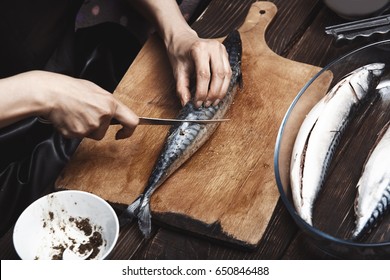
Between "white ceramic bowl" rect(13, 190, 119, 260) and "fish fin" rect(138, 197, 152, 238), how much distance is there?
Result: 0.12 m

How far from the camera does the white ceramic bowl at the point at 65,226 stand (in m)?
1.79

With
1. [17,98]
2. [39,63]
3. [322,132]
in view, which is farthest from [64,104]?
[322,132]

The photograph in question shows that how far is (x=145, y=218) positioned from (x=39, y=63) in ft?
2.69

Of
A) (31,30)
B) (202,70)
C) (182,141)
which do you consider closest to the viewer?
(182,141)

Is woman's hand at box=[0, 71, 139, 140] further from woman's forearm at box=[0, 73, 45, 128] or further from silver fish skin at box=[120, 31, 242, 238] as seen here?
silver fish skin at box=[120, 31, 242, 238]

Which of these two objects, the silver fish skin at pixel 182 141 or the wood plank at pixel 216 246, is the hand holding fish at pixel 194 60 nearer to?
the silver fish skin at pixel 182 141

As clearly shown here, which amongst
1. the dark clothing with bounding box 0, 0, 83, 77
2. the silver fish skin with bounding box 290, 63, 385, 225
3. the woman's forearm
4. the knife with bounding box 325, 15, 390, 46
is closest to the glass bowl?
the silver fish skin with bounding box 290, 63, 385, 225

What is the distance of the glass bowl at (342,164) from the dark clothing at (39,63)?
73 centimetres

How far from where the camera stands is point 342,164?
1.89 metres

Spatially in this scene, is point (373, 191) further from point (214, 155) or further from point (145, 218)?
point (145, 218)

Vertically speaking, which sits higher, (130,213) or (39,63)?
(39,63)

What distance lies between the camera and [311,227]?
167 centimetres

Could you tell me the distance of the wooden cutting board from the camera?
1.91 meters

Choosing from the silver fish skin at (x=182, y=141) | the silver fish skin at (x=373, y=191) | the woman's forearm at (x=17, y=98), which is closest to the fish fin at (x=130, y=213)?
the silver fish skin at (x=182, y=141)
